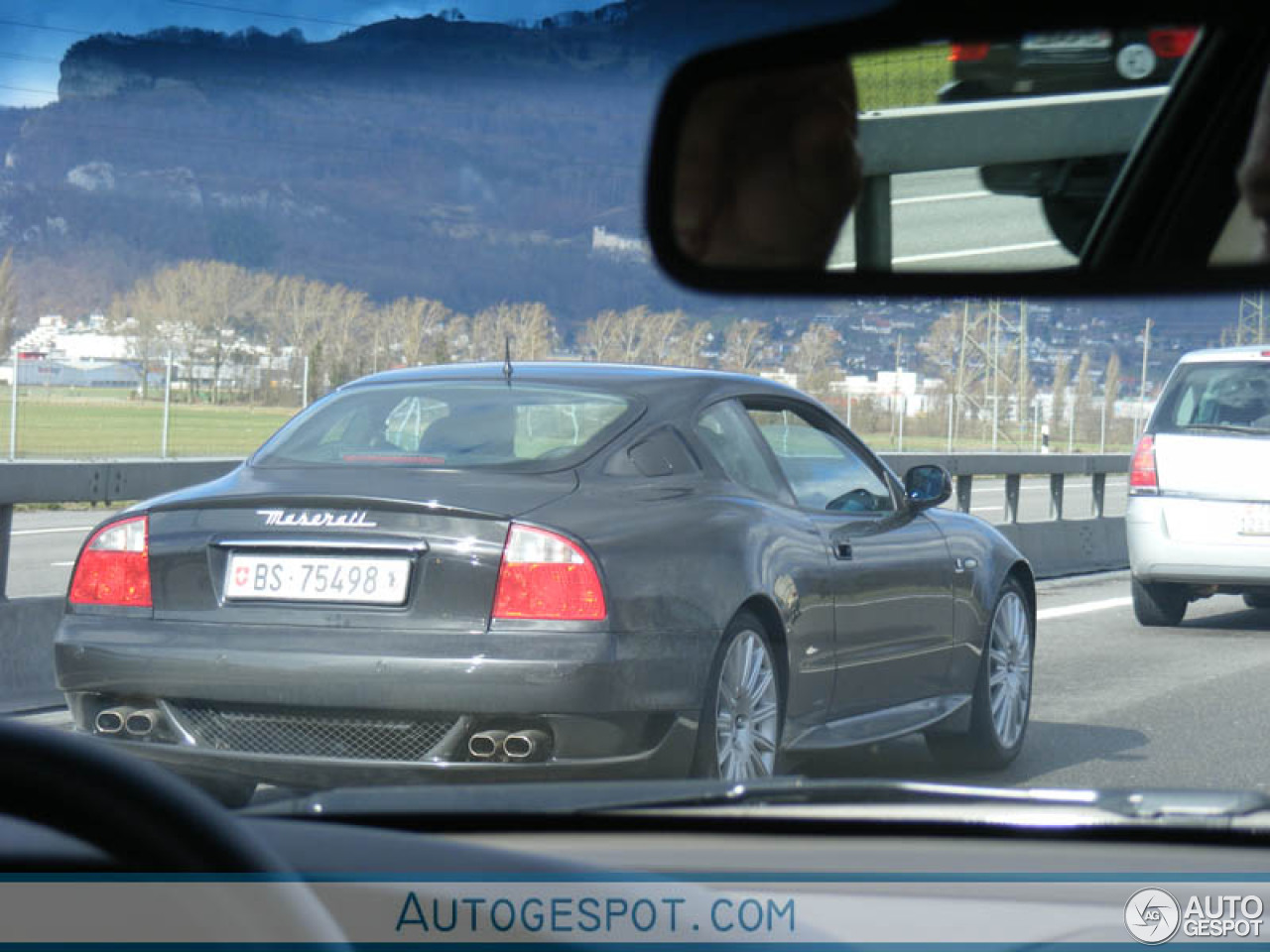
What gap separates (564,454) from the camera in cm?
591

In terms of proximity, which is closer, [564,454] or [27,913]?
[27,913]

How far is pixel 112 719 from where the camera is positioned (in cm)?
562

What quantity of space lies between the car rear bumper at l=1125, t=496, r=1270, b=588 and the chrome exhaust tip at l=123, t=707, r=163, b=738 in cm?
860

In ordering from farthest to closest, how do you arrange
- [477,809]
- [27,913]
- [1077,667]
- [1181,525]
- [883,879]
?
[1181,525]
[1077,667]
[477,809]
[883,879]
[27,913]

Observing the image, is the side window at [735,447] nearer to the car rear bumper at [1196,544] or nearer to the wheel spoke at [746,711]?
the wheel spoke at [746,711]

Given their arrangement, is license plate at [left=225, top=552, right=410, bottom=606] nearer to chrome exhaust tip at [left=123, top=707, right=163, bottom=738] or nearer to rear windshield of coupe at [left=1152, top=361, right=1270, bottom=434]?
chrome exhaust tip at [left=123, top=707, right=163, bottom=738]

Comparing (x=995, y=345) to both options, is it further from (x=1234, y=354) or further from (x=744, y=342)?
(x=744, y=342)

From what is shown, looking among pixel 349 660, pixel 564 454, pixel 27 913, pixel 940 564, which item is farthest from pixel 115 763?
pixel 940 564

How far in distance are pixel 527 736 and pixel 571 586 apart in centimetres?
44

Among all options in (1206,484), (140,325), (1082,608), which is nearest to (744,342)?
(140,325)

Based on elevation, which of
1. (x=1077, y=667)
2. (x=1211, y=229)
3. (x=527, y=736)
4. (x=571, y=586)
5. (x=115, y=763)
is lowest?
(x=1077, y=667)

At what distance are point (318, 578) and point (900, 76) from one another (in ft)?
11.6

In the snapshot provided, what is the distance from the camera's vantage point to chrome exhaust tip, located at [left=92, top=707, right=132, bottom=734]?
18.4ft

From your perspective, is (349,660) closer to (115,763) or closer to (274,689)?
(274,689)
